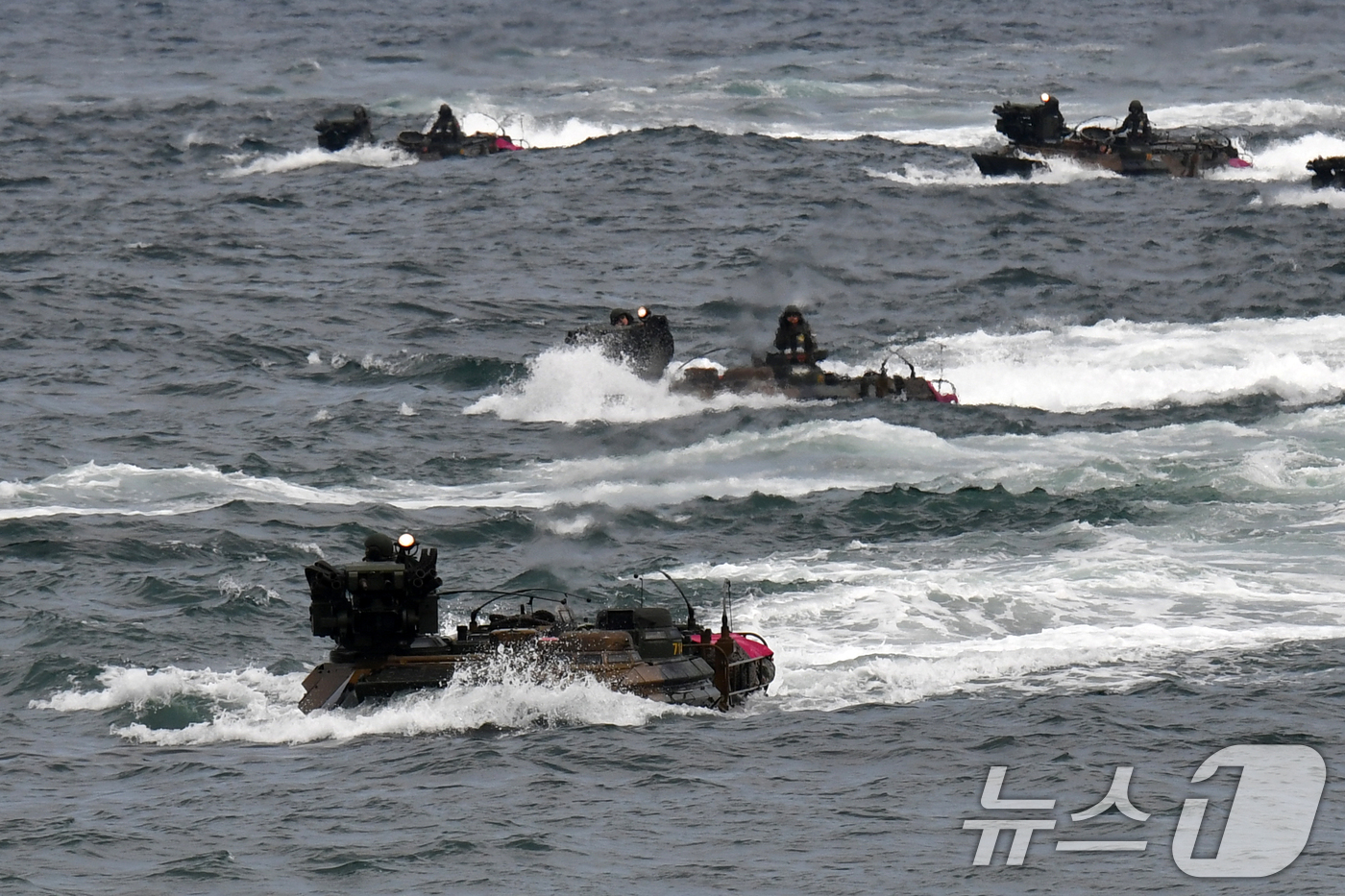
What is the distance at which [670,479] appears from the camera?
45188 mm

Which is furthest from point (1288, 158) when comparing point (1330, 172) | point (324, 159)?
point (324, 159)

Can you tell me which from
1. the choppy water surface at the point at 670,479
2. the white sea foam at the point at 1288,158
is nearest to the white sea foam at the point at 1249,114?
the choppy water surface at the point at 670,479

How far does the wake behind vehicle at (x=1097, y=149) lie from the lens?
8456 centimetres

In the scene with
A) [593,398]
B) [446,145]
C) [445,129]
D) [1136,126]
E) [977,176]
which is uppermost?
[1136,126]

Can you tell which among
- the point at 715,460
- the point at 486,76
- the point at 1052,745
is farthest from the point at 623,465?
the point at 486,76

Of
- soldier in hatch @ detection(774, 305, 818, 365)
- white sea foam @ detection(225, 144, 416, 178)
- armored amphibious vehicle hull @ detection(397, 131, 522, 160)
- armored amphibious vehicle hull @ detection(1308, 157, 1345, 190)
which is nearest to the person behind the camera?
soldier in hatch @ detection(774, 305, 818, 365)

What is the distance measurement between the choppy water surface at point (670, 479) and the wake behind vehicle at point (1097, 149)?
0.96 metres

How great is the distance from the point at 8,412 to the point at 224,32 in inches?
3694

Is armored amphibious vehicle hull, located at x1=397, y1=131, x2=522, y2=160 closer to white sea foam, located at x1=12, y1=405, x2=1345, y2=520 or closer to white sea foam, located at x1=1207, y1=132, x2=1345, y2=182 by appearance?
white sea foam, located at x1=1207, y1=132, x2=1345, y2=182
